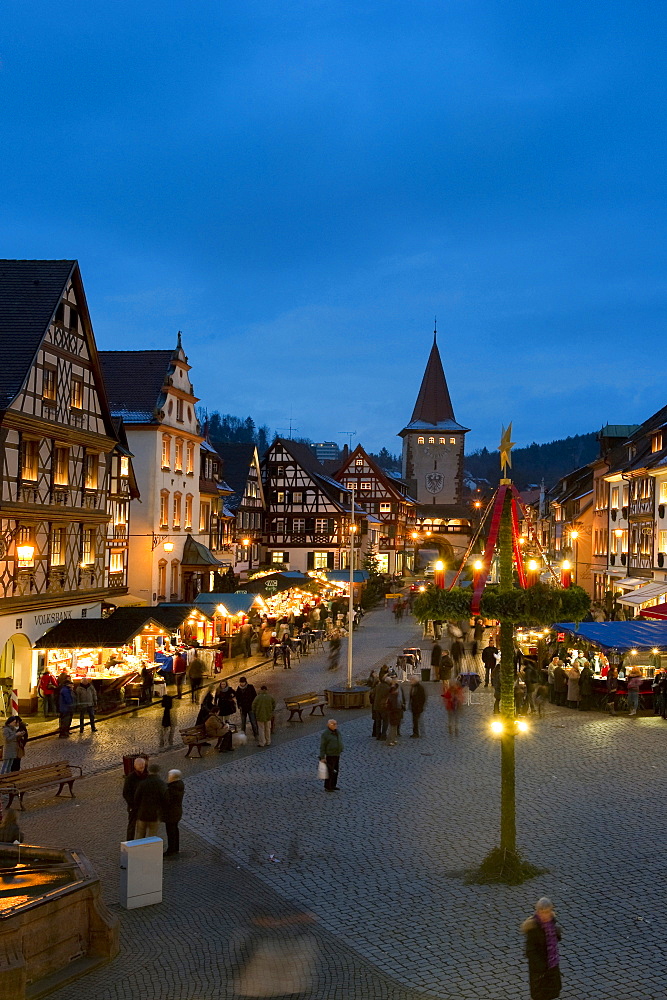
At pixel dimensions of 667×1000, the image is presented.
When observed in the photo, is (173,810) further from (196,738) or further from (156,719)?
(156,719)

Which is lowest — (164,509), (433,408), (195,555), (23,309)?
(195,555)

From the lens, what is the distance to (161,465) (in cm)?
4425

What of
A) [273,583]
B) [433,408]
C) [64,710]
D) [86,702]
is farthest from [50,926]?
[433,408]

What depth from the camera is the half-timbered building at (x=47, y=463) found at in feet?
84.6

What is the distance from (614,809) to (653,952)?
Result: 18.4 ft

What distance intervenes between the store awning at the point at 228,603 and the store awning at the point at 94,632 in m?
5.46

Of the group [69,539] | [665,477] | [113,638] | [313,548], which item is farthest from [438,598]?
[313,548]

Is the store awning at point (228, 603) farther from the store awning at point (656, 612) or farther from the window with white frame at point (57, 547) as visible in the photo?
the store awning at point (656, 612)

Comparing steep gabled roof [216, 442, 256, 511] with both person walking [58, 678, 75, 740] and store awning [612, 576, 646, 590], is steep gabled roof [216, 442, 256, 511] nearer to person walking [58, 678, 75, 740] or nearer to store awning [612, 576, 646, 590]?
store awning [612, 576, 646, 590]

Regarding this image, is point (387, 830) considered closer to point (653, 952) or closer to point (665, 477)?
point (653, 952)

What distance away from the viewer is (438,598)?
13.4 m

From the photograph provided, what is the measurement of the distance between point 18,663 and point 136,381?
2083 centimetres

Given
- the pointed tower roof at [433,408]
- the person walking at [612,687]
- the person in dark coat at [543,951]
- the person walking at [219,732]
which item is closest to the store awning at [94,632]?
the person walking at [219,732]

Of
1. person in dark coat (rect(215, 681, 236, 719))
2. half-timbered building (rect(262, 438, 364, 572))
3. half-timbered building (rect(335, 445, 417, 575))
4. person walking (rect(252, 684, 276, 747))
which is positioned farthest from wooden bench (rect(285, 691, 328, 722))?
half-timbered building (rect(335, 445, 417, 575))
